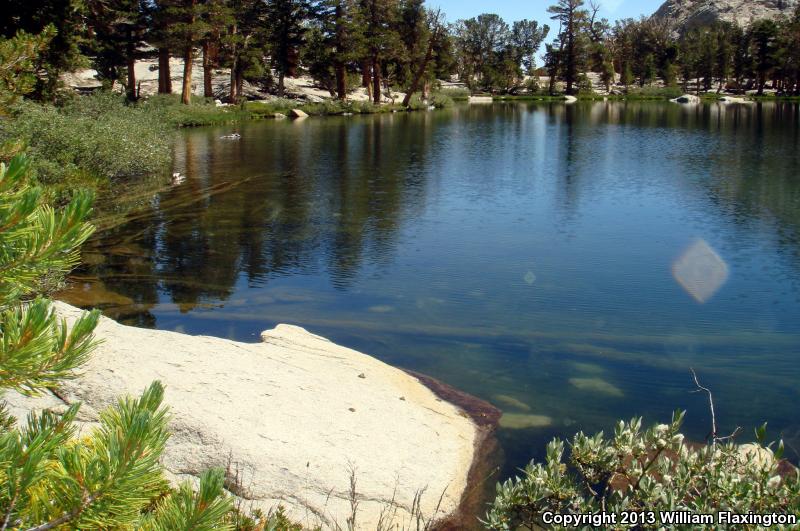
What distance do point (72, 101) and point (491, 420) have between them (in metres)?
22.1

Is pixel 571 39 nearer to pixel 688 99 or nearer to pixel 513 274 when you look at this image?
pixel 688 99

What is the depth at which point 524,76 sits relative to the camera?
384 ft

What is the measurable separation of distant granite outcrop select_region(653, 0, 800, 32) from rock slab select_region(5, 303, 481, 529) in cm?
16068

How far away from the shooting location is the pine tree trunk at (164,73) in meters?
49.8

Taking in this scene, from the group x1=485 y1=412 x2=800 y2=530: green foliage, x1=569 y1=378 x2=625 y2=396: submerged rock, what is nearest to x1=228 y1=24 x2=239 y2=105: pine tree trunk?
x1=569 y1=378 x2=625 y2=396: submerged rock

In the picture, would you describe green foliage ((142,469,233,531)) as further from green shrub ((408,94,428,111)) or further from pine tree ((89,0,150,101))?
green shrub ((408,94,428,111))

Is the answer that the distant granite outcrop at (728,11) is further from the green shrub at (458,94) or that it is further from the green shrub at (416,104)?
the green shrub at (416,104)

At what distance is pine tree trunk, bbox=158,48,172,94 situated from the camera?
163ft

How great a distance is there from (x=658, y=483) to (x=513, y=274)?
31.4ft

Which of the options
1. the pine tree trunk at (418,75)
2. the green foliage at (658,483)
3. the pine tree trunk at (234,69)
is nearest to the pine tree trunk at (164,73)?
the pine tree trunk at (234,69)

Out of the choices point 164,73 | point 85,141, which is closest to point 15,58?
point 85,141

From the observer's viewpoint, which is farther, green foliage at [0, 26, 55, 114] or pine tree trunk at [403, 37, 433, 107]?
pine tree trunk at [403, 37, 433, 107]

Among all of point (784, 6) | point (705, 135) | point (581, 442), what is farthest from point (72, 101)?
point (784, 6)

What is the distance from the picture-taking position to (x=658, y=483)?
4246 millimetres
